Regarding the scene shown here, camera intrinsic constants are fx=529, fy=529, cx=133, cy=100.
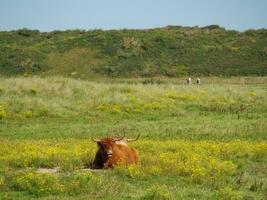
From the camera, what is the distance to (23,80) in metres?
35.0

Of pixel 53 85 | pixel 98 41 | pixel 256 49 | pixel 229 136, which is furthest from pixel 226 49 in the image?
pixel 229 136

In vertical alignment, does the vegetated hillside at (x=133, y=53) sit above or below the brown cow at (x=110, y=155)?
above

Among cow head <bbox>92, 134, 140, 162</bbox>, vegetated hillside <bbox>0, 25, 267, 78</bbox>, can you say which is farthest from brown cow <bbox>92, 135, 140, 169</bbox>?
vegetated hillside <bbox>0, 25, 267, 78</bbox>

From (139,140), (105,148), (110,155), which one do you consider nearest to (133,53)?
(139,140)

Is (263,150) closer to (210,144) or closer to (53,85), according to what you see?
(210,144)

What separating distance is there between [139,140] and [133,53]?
5073cm

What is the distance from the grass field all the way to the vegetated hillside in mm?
27092

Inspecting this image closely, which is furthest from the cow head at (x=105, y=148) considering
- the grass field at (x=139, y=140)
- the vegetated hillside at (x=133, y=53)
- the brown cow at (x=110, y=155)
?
the vegetated hillside at (x=133, y=53)

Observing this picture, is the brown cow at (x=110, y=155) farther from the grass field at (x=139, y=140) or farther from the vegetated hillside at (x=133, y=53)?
the vegetated hillside at (x=133, y=53)

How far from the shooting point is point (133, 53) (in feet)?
231

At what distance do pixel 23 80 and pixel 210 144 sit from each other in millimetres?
19346

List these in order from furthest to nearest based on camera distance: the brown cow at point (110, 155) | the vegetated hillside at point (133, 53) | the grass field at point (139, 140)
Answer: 1. the vegetated hillside at point (133, 53)
2. the brown cow at point (110, 155)
3. the grass field at point (139, 140)

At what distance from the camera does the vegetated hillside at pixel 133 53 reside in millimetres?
64875

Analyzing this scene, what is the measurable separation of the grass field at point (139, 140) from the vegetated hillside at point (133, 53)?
88.9ft
